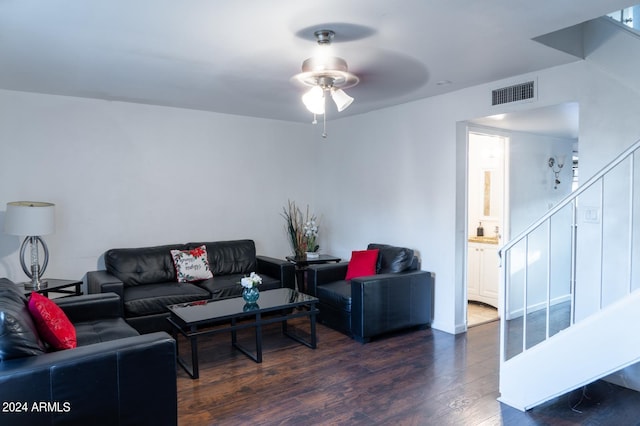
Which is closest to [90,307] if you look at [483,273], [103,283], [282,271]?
[103,283]

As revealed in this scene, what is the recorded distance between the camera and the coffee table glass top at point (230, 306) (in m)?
3.34

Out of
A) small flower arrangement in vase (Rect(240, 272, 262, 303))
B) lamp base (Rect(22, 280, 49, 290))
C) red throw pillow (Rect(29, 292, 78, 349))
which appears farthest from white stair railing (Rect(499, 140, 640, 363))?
lamp base (Rect(22, 280, 49, 290))

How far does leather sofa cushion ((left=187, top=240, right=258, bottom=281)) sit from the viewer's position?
504 centimetres

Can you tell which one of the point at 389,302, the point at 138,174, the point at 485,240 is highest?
the point at 138,174

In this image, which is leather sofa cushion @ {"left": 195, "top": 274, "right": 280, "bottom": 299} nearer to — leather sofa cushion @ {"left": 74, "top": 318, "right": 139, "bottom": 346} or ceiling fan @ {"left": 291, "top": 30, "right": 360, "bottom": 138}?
leather sofa cushion @ {"left": 74, "top": 318, "right": 139, "bottom": 346}

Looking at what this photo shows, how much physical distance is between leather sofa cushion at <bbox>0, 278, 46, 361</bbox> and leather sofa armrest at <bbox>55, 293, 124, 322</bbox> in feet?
2.98

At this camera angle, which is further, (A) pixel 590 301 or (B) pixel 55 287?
(B) pixel 55 287

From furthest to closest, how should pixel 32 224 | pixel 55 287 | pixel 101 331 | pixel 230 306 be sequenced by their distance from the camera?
1. pixel 55 287
2. pixel 32 224
3. pixel 230 306
4. pixel 101 331

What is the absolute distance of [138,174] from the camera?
482cm

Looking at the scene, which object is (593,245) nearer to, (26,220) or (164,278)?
(164,278)

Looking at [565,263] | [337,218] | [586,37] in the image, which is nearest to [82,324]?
[337,218]

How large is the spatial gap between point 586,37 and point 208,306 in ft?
12.4

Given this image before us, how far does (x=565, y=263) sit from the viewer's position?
550 cm

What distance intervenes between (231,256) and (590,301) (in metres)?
3.74
